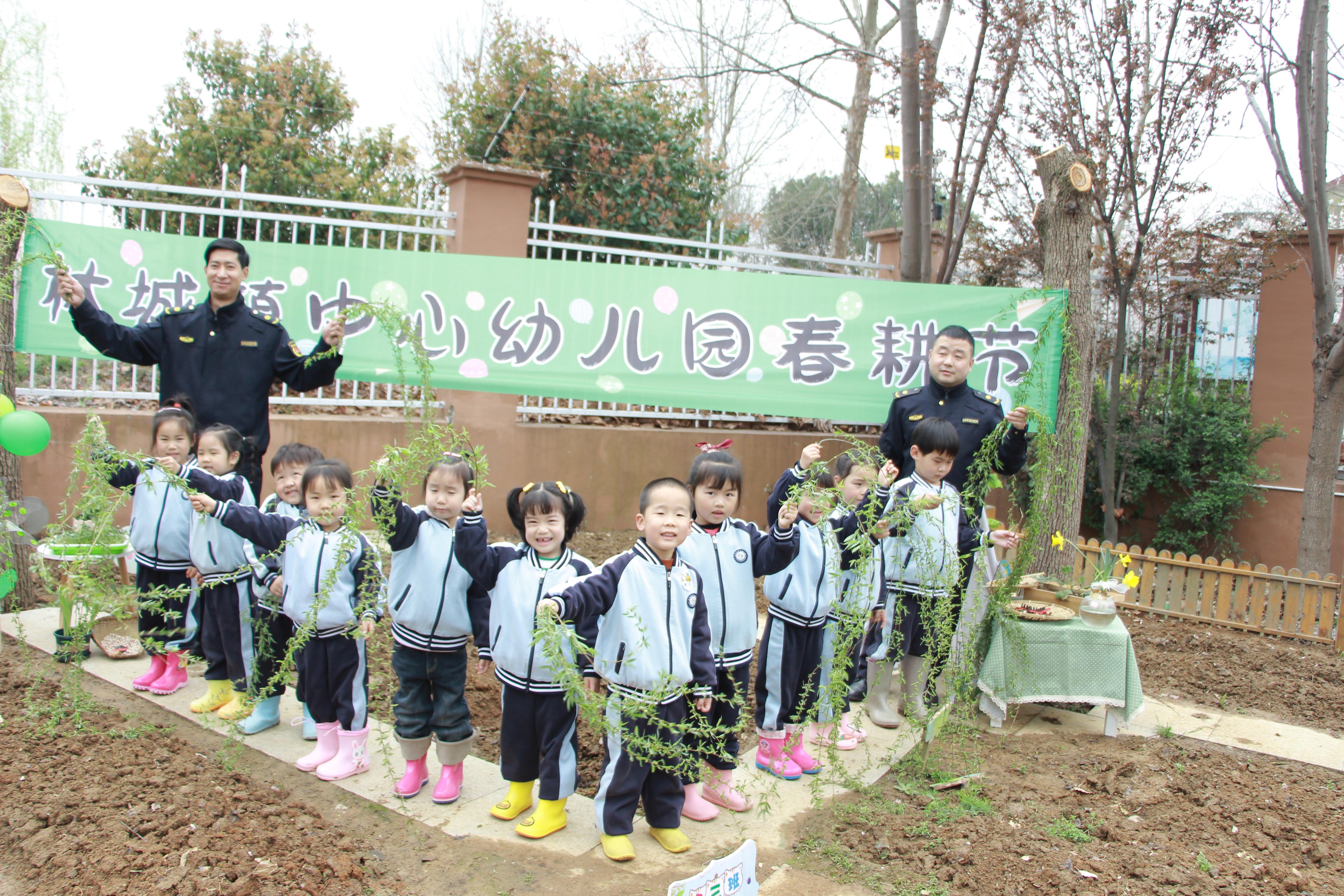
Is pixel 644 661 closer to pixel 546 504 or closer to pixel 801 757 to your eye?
pixel 546 504

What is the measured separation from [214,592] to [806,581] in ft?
7.63

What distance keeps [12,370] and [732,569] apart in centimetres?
418

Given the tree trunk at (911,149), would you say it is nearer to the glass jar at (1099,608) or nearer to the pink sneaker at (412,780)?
the glass jar at (1099,608)

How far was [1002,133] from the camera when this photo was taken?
25.5 ft

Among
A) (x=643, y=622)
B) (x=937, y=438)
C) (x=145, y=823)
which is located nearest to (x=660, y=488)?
(x=643, y=622)

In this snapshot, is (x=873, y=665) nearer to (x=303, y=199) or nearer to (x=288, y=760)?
(x=288, y=760)

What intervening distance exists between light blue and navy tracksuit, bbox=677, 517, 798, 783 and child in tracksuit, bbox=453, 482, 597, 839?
41 cm

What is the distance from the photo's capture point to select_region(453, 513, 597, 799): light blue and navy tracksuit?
2.80 m

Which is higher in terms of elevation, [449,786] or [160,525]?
[160,525]

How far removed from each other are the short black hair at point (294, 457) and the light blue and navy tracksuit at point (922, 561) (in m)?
2.18

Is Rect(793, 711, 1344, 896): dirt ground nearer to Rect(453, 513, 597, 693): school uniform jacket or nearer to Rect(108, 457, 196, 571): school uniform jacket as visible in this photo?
Rect(453, 513, 597, 693): school uniform jacket

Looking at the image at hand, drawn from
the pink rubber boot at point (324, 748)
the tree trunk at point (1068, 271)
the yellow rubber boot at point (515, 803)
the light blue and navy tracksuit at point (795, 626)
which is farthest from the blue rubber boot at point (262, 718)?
the tree trunk at point (1068, 271)

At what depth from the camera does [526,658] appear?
→ 2.81 meters

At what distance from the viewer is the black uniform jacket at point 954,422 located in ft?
13.3
